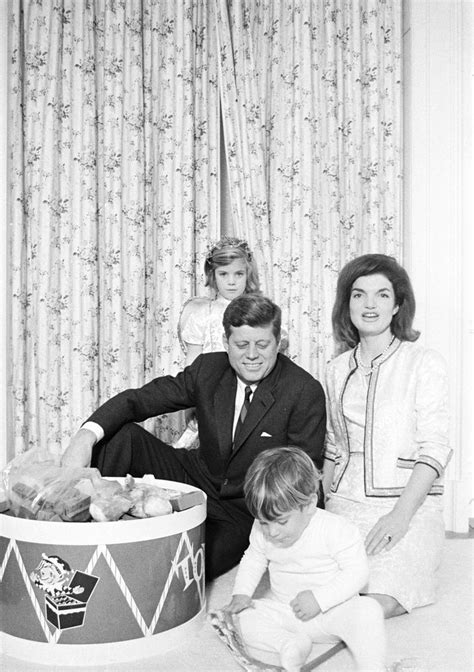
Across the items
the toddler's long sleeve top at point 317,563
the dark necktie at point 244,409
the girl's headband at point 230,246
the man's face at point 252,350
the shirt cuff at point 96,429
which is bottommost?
the toddler's long sleeve top at point 317,563

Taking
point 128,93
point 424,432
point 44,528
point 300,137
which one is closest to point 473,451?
point 424,432

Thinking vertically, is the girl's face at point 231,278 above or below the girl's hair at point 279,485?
above

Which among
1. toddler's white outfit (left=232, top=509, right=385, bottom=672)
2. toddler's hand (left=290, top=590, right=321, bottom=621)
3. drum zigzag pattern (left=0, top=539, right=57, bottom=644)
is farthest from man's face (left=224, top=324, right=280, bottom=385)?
drum zigzag pattern (left=0, top=539, right=57, bottom=644)

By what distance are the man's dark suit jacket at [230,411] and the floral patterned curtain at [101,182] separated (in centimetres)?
116

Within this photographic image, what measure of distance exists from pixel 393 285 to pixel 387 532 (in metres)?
0.76

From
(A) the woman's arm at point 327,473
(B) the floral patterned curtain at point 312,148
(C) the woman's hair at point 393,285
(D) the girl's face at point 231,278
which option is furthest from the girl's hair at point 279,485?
(B) the floral patterned curtain at point 312,148

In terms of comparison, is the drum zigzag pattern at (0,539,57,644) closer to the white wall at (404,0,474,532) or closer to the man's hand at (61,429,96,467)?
the man's hand at (61,429,96,467)

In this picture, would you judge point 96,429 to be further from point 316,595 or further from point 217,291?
point 217,291

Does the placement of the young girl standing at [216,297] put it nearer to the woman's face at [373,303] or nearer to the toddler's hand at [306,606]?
the woman's face at [373,303]

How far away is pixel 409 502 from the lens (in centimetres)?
207

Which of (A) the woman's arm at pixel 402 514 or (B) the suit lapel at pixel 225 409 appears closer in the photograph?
(A) the woman's arm at pixel 402 514

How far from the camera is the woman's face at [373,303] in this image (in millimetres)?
2279

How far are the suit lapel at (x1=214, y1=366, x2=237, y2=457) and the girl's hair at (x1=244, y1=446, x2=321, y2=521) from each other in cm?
57

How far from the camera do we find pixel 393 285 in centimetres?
230
